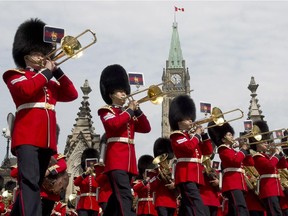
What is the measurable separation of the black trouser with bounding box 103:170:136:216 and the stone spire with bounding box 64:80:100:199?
74.5 ft

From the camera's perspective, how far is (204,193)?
29.4 feet

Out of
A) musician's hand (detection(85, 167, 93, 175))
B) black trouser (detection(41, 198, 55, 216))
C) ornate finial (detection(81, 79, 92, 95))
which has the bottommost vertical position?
black trouser (detection(41, 198, 55, 216))

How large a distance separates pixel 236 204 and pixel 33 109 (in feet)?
15.5

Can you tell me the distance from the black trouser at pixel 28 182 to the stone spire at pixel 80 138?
24142 mm

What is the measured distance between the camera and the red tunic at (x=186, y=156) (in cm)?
777

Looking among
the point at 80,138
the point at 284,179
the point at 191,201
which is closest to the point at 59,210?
the point at 191,201

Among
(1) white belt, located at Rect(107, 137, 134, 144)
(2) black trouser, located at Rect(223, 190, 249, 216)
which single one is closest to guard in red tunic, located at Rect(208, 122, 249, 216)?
(2) black trouser, located at Rect(223, 190, 249, 216)

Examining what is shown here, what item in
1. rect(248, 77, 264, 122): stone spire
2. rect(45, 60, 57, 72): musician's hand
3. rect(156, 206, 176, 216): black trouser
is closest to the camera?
rect(45, 60, 57, 72): musician's hand

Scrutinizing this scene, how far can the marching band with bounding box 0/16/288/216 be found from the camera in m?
5.34

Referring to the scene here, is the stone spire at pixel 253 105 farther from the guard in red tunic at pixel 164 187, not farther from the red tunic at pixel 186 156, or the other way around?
the red tunic at pixel 186 156

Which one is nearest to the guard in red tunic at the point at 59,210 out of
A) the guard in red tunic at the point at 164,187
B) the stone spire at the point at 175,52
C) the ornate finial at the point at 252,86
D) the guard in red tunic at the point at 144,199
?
the guard in red tunic at the point at 144,199

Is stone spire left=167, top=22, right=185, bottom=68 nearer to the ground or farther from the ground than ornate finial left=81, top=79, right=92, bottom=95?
farther from the ground

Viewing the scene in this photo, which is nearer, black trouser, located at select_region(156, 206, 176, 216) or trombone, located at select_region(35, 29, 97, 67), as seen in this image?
trombone, located at select_region(35, 29, 97, 67)

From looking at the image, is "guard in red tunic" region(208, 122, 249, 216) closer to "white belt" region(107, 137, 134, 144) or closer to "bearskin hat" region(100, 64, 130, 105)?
"bearskin hat" region(100, 64, 130, 105)
